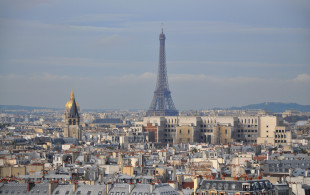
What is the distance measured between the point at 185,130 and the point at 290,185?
10315 cm

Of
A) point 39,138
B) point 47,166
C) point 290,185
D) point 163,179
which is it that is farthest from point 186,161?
point 39,138

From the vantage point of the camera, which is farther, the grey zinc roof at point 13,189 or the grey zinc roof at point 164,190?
the grey zinc roof at point 13,189

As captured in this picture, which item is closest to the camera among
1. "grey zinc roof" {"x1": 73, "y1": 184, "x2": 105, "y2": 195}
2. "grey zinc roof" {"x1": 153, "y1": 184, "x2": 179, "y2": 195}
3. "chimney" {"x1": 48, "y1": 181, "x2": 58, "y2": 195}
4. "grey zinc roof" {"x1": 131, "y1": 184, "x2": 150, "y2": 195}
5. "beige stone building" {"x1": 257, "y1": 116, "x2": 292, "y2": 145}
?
"grey zinc roof" {"x1": 131, "y1": 184, "x2": 150, "y2": 195}

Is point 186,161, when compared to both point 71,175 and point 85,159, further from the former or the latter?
point 71,175

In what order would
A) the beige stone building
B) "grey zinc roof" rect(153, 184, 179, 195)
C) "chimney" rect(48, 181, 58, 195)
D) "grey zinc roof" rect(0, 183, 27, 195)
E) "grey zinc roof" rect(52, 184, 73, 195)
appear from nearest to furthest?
"grey zinc roof" rect(153, 184, 179, 195) < "grey zinc roof" rect(52, 184, 73, 195) < "chimney" rect(48, 181, 58, 195) < "grey zinc roof" rect(0, 183, 27, 195) < the beige stone building

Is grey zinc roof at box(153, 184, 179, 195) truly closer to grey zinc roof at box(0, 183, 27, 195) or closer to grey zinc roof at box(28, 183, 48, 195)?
grey zinc roof at box(28, 183, 48, 195)

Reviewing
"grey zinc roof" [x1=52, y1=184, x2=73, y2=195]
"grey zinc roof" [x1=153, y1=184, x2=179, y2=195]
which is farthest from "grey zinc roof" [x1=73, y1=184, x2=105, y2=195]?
"grey zinc roof" [x1=153, y1=184, x2=179, y2=195]

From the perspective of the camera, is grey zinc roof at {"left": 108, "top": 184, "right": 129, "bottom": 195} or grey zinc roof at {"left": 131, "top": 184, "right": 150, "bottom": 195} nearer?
grey zinc roof at {"left": 131, "top": 184, "right": 150, "bottom": 195}

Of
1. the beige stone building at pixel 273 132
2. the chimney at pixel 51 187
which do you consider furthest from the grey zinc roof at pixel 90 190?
the beige stone building at pixel 273 132

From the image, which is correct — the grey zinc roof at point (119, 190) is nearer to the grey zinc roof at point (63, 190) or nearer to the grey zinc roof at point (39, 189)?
the grey zinc roof at point (63, 190)

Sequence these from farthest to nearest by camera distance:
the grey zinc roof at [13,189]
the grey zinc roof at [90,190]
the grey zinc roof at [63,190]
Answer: the grey zinc roof at [13,189] → the grey zinc roof at [63,190] → the grey zinc roof at [90,190]

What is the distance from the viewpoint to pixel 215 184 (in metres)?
47.9

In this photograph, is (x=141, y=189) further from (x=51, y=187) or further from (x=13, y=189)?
(x=13, y=189)

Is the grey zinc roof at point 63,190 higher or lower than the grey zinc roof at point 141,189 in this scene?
lower
